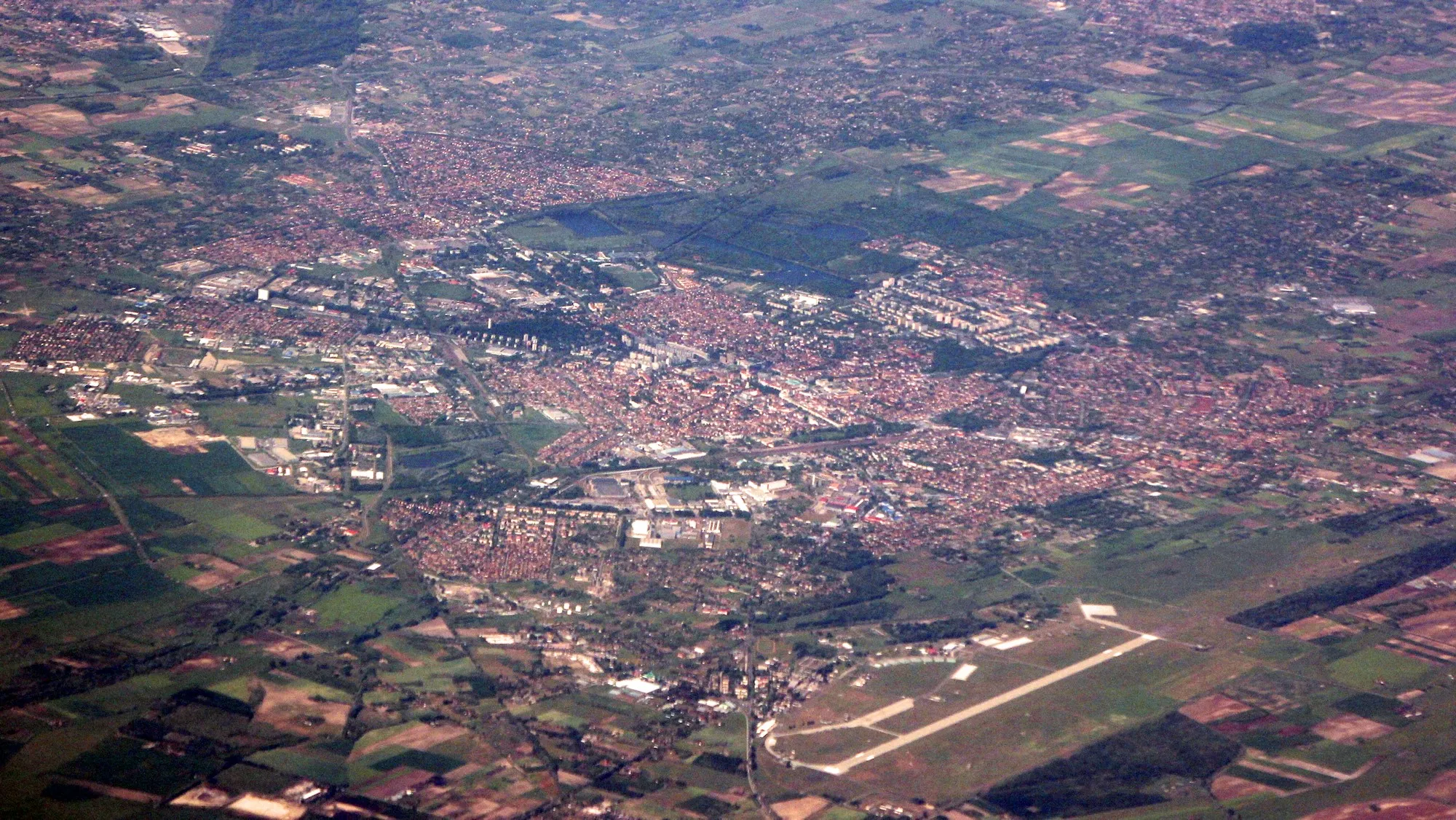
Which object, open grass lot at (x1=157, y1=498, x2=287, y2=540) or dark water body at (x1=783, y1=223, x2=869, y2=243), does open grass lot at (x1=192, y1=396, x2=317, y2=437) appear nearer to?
open grass lot at (x1=157, y1=498, x2=287, y2=540)

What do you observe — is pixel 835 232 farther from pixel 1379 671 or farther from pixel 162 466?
pixel 1379 671

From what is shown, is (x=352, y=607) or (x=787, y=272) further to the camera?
(x=787, y=272)

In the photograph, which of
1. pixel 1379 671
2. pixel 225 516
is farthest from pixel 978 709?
pixel 225 516

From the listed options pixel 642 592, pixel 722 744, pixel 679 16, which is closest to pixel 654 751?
pixel 722 744

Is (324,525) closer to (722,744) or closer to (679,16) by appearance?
(722,744)

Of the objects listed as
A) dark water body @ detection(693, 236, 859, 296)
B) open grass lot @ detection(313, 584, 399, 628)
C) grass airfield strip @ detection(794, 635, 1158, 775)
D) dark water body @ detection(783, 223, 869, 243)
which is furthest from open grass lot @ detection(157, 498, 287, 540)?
dark water body @ detection(783, 223, 869, 243)

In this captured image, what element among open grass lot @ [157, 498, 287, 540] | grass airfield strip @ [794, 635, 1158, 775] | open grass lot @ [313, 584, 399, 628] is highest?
open grass lot @ [157, 498, 287, 540]
